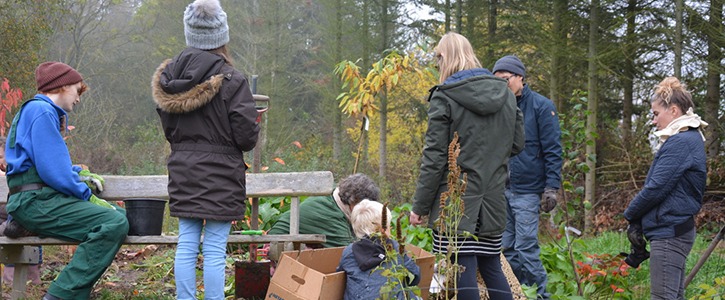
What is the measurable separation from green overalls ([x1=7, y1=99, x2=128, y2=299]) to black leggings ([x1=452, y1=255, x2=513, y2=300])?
6.07ft

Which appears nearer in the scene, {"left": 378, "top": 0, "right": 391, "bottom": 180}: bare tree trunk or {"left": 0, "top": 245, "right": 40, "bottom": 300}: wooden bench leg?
{"left": 0, "top": 245, "right": 40, "bottom": 300}: wooden bench leg

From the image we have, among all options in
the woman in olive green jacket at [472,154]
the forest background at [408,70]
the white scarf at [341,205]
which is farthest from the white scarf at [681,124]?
the white scarf at [341,205]

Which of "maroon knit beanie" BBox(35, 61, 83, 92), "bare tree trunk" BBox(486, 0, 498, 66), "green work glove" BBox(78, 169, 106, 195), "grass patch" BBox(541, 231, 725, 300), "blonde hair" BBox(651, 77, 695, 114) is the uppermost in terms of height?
"bare tree trunk" BBox(486, 0, 498, 66)

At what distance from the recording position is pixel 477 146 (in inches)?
144

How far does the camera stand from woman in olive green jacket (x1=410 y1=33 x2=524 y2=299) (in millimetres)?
3619

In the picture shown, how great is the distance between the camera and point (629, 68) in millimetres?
12281

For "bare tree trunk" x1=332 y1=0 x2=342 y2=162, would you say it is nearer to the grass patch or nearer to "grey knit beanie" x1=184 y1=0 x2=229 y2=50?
the grass patch

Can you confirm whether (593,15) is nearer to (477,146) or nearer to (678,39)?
(678,39)

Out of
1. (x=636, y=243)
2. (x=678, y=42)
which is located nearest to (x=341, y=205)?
(x=636, y=243)

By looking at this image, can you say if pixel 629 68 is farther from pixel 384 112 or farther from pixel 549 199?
pixel 549 199

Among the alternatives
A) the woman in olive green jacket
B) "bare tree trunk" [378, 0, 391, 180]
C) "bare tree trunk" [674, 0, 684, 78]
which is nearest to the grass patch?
the woman in olive green jacket

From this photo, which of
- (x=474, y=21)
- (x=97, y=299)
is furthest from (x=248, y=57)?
(x=97, y=299)

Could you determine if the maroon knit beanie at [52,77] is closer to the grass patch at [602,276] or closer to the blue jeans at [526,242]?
the blue jeans at [526,242]

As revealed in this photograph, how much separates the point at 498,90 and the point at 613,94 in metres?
11.9
